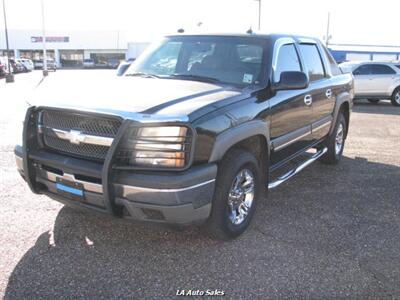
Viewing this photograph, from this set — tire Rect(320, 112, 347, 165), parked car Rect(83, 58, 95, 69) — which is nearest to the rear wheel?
tire Rect(320, 112, 347, 165)

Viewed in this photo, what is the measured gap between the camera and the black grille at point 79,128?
127 inches

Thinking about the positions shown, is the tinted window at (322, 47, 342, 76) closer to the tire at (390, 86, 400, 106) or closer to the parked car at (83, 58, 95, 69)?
the tire at (390, 86, 400, 106)

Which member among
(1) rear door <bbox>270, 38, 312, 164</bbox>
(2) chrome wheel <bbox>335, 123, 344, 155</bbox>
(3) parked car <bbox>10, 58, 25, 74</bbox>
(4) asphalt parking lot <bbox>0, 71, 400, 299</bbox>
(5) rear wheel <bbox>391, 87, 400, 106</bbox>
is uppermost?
(1) rear door <bbox>270, 38, 312, 164</bbox>

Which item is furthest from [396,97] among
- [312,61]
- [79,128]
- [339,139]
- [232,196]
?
[79,128]

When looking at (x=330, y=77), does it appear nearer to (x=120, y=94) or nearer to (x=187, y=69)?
(x=187, y=69)

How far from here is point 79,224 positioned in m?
A: 4.14

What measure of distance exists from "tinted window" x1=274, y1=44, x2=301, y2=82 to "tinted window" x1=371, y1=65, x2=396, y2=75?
40.4 ft

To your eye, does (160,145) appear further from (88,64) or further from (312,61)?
(88,64)

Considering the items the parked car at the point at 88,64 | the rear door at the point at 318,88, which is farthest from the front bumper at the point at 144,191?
the parked car at the point at 88,64

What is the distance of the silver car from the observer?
15828 mm

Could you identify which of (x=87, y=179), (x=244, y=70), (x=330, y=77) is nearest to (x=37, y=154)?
(x=87, y=179)

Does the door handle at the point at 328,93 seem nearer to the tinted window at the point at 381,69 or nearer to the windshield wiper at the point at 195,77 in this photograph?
the windshield wiper at the point at 195,77

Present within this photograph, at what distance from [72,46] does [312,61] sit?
79.1 m

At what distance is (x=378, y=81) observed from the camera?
15891 millimetres
